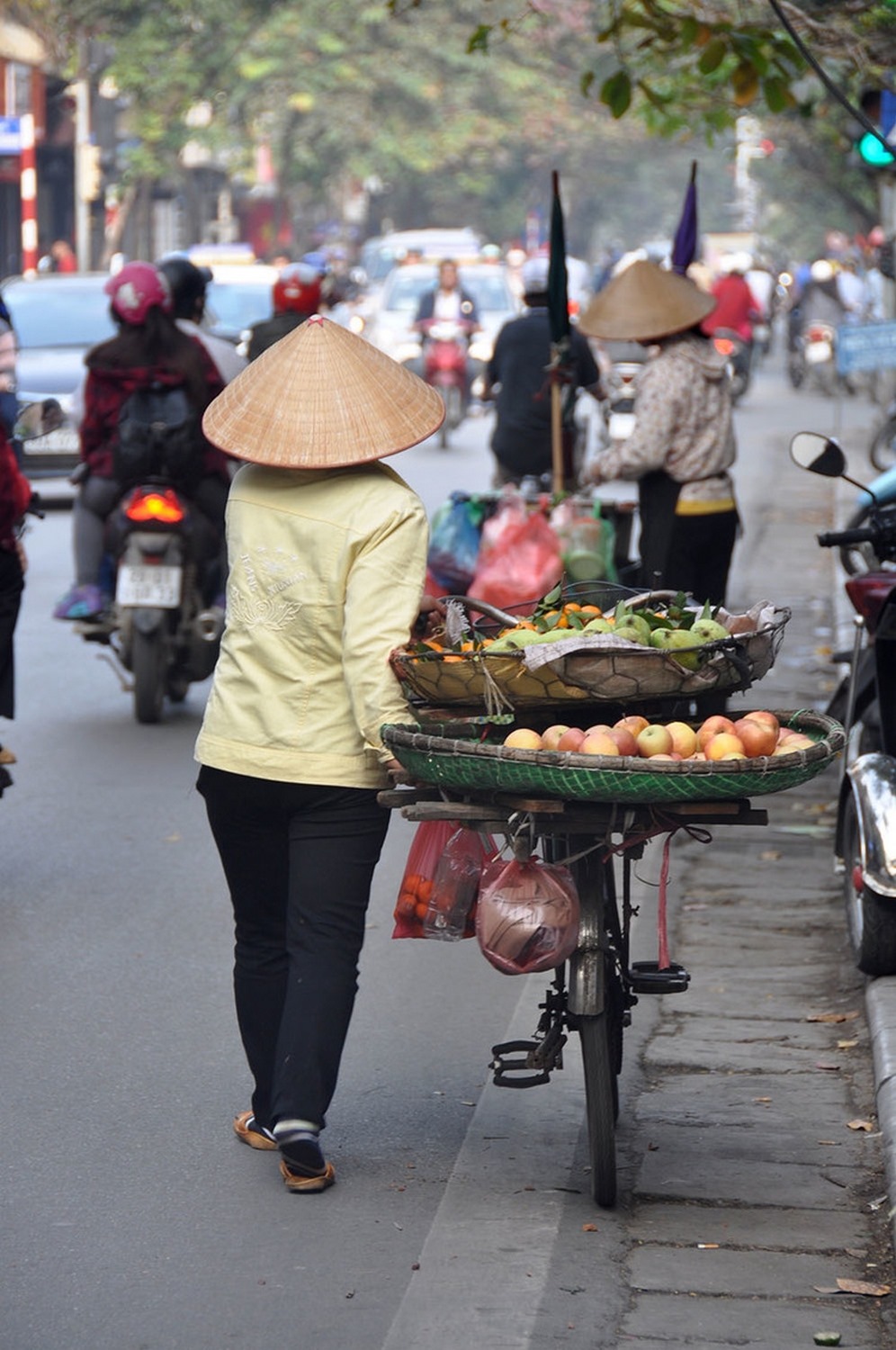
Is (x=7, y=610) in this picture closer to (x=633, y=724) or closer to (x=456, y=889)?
(x=456, y=889)

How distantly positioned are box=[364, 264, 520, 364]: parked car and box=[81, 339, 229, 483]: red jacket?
17.0 meters

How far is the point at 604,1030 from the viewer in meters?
4.36

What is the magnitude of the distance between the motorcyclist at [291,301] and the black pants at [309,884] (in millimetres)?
5675

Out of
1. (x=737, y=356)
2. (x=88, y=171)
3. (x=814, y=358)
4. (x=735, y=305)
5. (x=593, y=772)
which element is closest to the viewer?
(x=593, y=772)

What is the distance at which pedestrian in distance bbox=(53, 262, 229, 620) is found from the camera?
30.1ft

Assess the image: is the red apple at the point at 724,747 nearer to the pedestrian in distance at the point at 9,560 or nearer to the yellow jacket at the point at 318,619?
the yellow jacket at the point at 318,619

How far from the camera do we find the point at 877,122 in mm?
13062

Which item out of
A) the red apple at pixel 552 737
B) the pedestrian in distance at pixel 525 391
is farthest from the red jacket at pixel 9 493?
the pedestrian in distance at pixel 525 391

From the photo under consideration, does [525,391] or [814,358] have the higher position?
[525,391]

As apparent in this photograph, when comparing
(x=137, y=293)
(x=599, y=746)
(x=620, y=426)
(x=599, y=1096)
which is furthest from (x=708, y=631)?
(x=620, y=426)

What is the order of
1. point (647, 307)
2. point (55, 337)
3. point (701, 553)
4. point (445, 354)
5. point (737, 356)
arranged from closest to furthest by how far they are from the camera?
point (647, 307), point (701, 553), point (55, 337), point (445, 354), point (737, 356)

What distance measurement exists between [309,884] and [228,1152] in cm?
71

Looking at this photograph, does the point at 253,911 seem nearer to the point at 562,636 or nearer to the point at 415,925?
the point at 415,925

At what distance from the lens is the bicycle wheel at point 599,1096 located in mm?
4312
